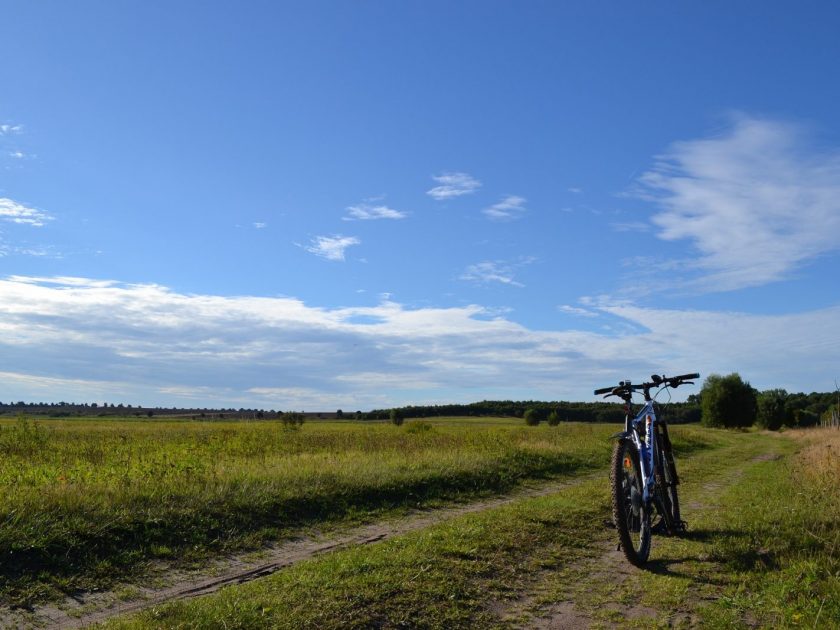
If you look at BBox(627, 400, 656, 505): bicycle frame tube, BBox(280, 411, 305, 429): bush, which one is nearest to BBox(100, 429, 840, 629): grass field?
BBox(627, 400, 656, 505): bicycle frame tube

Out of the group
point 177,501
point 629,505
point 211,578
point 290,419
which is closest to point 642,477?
point 629,505

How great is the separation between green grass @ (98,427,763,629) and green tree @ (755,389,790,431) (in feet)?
273

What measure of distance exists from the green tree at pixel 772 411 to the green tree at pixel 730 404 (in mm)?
2738

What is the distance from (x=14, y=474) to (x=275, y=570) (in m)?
6.04

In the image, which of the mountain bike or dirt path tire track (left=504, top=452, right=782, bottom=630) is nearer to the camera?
dirt path tire track (left=504, top=452, right=782, bottom=630)

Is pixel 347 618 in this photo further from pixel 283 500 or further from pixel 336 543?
pixel 283 500

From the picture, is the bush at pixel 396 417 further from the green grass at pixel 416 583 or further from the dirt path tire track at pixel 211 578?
the green grass at pixel 416 583

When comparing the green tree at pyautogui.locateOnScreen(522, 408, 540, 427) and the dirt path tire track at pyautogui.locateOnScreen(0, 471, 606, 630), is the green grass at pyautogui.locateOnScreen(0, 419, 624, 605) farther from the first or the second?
the green tree at pyautogui.locateOnScreen(522, 408, 540, 427)

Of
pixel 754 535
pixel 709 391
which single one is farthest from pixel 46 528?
pixel 709 391

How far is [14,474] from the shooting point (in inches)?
409

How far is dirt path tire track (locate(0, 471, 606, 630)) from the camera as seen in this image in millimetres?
5438

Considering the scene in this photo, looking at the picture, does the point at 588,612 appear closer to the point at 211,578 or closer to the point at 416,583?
the point at 416,583

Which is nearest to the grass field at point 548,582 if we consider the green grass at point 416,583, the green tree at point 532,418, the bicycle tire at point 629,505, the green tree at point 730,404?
the green grass at point 416,583

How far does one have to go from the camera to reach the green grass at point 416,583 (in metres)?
4.99
